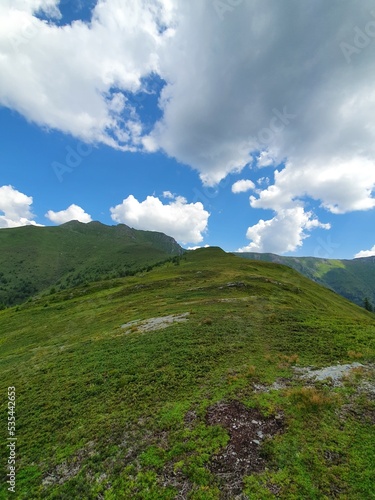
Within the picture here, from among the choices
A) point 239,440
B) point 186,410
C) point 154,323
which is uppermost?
point 154,323

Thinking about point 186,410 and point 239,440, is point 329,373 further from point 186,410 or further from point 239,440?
point 186,410

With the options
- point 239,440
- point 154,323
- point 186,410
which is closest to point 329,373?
point 239,440

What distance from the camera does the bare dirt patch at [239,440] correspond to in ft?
38.5

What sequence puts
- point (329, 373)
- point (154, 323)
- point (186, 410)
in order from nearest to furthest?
point (186, 410), point (329, 373), point (154, 323)

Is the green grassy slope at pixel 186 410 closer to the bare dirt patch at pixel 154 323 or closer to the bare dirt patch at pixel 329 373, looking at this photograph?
the bare dirt patch at pixel 329 373

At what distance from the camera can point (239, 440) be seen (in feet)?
45.2

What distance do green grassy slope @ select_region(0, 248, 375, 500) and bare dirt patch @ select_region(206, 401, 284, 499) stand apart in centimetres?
14

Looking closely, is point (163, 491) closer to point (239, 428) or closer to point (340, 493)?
point (239, 428)

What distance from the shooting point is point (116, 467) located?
12914 mm

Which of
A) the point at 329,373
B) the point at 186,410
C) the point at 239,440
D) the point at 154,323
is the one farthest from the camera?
the point at 154,323

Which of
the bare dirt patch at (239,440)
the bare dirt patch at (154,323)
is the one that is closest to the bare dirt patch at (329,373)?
the bare dirt patch at (239,440)

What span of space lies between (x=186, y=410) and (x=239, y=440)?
159 inches

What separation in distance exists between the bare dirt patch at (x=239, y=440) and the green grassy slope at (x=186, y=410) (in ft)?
0.46

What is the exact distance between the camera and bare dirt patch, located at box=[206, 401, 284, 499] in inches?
462
